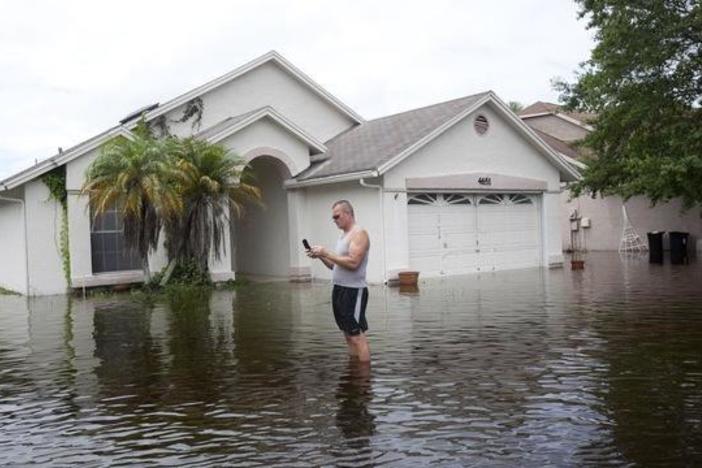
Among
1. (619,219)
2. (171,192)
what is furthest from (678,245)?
(171,192)

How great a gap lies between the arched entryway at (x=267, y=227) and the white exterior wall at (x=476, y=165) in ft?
12.0

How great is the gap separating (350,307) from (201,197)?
1133 cm

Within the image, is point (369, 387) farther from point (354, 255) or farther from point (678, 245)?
point (678, 245)

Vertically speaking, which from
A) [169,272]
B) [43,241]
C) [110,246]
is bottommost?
[169,272]

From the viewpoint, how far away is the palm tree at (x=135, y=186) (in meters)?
17.4

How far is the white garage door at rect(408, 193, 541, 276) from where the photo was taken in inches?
820

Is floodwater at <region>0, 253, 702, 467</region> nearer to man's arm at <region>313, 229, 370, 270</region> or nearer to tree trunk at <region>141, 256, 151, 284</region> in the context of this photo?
man's arm at <region>313, 229, 370, 270</region>

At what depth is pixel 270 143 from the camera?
2127 centimetres

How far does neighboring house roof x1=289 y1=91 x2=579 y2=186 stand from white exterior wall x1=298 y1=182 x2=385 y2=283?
22.5 inches

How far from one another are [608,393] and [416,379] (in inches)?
72.8

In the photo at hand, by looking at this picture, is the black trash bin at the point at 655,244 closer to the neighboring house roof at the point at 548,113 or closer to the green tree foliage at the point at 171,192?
the neighboring house roof at the point at 548,113

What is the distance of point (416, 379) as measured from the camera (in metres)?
7.78

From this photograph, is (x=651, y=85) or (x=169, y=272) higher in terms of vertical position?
(x=651, y=85)

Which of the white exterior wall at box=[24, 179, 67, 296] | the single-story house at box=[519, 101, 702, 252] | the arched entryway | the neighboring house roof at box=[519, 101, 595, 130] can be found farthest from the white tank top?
the neighboring house roof at box=[519, 101, 595, 130]
